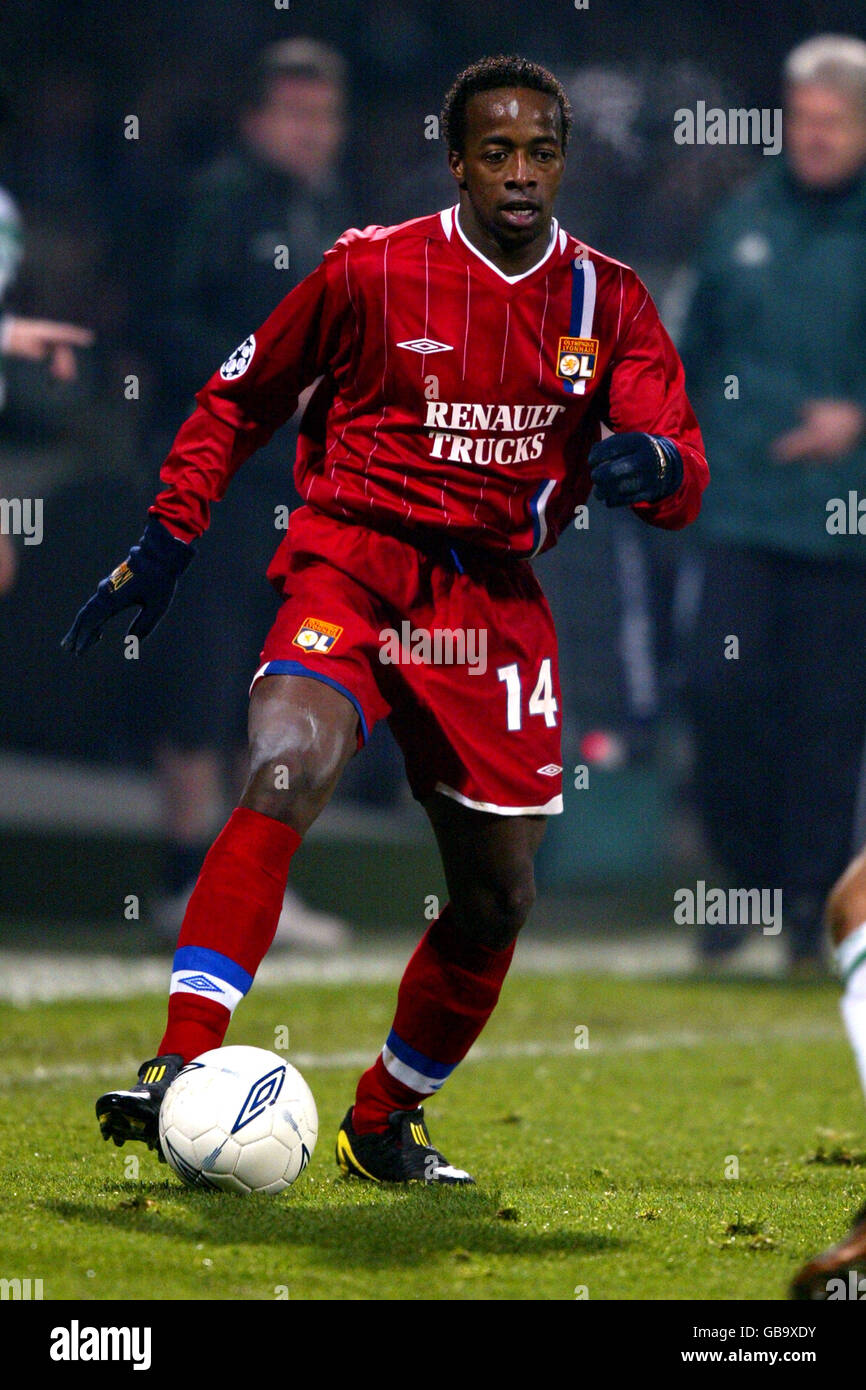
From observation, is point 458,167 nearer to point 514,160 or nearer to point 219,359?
point 514,160

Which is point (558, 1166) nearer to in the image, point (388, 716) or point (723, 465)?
point (388, 716)

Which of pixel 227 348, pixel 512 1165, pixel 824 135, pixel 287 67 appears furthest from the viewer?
pixel 287 67

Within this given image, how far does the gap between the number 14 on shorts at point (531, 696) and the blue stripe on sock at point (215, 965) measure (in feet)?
2.70

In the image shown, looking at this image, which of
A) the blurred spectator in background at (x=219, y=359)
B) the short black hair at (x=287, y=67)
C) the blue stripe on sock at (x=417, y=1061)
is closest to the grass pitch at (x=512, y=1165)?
the blue stripe on sock at (x=417, y=1061)

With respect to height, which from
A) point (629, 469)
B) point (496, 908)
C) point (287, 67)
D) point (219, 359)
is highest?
point (287, 67)

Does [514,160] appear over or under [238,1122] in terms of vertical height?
over

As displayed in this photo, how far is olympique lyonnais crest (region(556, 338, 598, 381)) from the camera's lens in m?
4.31

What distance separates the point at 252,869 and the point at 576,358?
1.29m

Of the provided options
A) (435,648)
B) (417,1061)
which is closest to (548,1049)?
(417,1061)

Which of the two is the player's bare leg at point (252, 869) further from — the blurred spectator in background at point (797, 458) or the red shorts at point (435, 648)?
the blurred spectator in background at point (797, 458)

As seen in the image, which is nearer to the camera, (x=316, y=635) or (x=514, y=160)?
(x=316, y=635)

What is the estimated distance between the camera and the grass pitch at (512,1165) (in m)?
3.32

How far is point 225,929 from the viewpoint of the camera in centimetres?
377

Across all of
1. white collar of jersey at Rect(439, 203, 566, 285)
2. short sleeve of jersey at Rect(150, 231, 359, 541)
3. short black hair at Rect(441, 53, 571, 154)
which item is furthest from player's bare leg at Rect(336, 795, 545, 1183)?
short black hair at Rect(441, 53, 571, 154)
